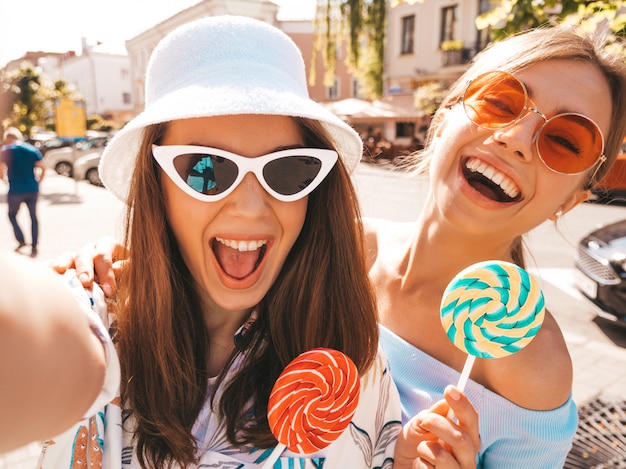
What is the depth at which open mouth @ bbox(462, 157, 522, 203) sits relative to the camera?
1.60m

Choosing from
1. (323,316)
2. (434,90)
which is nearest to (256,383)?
(323,316)

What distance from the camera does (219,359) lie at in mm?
1588

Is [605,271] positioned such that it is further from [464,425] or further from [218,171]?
[218,171]

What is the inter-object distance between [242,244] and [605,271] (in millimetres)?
5044

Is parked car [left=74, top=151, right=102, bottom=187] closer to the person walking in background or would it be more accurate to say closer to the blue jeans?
the person walking in background

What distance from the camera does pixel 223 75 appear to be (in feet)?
4.23

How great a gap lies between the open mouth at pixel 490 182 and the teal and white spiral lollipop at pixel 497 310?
324mm

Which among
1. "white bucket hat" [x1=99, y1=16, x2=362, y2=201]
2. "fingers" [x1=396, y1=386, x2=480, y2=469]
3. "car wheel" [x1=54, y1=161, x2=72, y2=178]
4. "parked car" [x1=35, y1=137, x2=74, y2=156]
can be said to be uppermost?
"white bucket hat" [x1=99, y1=16, x2=362, y2=201]

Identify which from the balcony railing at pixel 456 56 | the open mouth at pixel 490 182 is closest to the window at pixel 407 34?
the balcony railing at pixel 456 56

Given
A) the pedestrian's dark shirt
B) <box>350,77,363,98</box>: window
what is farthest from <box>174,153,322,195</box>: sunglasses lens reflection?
<box>350,77,363,98</box>: window

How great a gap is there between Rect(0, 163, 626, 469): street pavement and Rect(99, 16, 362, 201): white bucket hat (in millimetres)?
673

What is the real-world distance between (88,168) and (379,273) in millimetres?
17335

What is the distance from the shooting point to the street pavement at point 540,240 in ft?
13.3

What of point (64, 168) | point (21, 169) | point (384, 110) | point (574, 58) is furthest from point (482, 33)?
point (574, 58)
